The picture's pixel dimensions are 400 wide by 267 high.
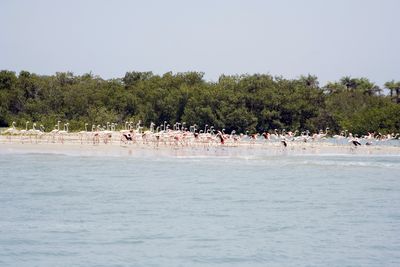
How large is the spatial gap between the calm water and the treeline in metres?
28.8

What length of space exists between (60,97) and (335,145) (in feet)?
84.0

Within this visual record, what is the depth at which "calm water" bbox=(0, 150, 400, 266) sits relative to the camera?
1659 cm

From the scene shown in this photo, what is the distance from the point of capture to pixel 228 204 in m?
23.9

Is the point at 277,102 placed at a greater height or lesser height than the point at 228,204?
greater

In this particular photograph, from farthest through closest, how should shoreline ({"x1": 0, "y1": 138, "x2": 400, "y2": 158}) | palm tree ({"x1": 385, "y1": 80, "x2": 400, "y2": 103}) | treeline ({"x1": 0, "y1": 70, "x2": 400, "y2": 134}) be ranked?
palm tree ({"x1": 385, "y1": 80, "x2": 400, "y2": 103}) < treeline ({"x1": 0, "y1": 70, "x2": 400, "y2": 134}) < shoreline ({"x1": 0, "y1": 138, "x2": 400, "y2": 158})

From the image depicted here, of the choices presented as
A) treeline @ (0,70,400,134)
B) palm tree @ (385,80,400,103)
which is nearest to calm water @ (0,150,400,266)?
treeline @ (0,70,400,134)

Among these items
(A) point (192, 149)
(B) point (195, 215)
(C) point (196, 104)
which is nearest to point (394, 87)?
(C) point (196, 104)

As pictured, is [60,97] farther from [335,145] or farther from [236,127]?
[335,145]

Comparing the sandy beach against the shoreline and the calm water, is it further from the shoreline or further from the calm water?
the calm water

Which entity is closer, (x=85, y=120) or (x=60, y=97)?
(x=85, y=120)

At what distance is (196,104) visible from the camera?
6588cm

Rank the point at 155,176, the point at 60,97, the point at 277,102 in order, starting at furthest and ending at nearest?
the point at 60,97 < the point at 277,102 < the point at 155,176

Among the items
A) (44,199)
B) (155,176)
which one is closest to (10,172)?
(155,176)

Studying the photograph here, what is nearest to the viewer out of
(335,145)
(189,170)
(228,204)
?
(228,204)
